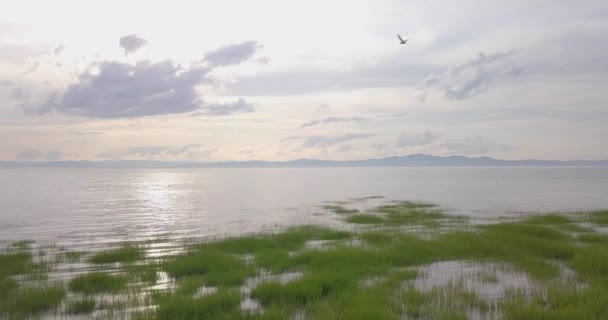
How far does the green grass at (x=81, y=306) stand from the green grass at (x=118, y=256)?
8174mm

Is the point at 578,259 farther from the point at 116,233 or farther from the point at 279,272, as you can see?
the point at 116,233

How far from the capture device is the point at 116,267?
69.6ft

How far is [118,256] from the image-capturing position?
23.5 m

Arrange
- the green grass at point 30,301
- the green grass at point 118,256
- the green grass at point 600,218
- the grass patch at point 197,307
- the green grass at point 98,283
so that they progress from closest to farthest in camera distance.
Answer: the grass patch at point 197,307 < the green grass at point 30,301 < the green grass at point 98,283 < the green grass at point 118,256 < the green grass at point 600,218

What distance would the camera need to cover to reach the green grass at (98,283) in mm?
16750

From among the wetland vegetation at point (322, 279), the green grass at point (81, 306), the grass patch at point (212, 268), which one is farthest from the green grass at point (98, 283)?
the grass patch at point (212, 268)

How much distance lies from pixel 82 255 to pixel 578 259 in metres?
26.0

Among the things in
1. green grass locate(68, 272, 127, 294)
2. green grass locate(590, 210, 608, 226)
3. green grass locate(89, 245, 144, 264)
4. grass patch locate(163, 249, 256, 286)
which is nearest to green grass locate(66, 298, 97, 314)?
green grass locate(68, 272, 127, 294)

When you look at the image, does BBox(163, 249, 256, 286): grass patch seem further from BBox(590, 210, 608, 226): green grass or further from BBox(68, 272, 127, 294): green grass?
BBox(590, 210, 608, 226): green grass

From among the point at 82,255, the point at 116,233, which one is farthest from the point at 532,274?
the point at 116,233

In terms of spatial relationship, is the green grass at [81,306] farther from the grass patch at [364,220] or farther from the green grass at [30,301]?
the grass patch at [364,220]

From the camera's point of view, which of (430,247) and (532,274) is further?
(430,247)

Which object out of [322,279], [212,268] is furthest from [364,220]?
[322,279]

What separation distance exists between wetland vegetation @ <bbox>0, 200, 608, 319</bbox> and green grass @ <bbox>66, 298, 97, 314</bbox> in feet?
0.13
